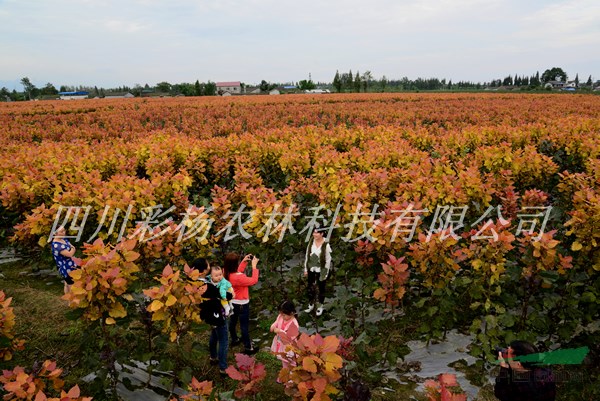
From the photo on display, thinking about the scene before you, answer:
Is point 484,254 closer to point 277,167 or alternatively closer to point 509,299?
point 509,299

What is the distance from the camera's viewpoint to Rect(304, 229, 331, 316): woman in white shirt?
212 inches

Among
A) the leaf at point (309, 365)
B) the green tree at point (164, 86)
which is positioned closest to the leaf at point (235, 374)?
the leaf at point (309, 365)

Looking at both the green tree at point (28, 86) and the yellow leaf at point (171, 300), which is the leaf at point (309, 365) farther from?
the green tree at point (28, 86)

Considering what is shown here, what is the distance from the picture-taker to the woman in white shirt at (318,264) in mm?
5379

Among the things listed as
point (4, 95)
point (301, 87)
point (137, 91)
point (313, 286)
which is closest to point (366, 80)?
point (301, 87)

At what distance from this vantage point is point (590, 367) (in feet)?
12.6

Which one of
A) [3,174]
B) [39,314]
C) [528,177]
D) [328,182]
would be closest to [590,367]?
[328,182]

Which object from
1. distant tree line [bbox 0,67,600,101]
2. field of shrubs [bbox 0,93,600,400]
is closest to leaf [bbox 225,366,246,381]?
field of shrubs [bbox 0,93,600,400]

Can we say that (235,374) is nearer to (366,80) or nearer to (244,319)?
(244,319)

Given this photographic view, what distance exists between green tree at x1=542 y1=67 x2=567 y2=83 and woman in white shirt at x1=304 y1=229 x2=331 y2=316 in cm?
19065

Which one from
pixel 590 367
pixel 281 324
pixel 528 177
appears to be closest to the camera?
pixel 590 367

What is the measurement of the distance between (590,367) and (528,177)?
5345 millimetres

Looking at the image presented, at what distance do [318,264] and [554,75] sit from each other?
7630 inches

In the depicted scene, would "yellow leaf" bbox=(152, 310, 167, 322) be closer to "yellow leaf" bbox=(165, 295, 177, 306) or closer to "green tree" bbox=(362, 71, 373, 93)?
"yellow leaf" bbox=(165, 295, 177, 306)
